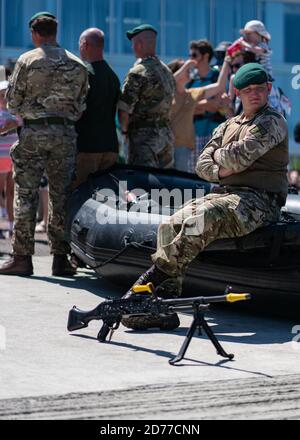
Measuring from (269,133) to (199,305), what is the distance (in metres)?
1.61

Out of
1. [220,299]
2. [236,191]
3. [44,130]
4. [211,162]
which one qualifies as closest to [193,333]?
[220,299]

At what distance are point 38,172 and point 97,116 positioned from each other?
792mm

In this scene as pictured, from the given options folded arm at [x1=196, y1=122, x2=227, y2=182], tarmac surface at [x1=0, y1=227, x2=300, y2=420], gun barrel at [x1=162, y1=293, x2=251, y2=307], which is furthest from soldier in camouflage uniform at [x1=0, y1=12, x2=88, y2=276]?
gun barrel at [x1=162, y1=293, x2=251, y2=307]

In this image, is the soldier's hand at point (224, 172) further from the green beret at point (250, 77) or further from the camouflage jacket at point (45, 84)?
the camouflage jacket at point (45, 84)

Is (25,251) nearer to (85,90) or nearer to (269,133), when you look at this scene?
(85,90)

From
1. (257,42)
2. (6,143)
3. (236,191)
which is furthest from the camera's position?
(6,143)

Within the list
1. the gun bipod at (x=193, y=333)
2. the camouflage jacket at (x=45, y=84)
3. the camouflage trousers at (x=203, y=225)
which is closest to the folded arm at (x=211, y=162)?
the camouflage trousers at (x=203, y=225)

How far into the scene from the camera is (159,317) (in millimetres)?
6941

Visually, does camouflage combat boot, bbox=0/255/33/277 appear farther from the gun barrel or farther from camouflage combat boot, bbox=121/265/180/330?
the gun barrel

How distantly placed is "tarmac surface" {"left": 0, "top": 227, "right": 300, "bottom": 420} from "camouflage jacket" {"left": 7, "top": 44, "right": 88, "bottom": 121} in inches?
70.6

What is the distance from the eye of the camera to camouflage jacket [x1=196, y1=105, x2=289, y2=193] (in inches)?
286

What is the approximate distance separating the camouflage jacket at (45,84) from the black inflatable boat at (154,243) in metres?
0.70

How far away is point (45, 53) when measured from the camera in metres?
9.11

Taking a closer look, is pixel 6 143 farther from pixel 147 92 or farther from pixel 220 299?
pixel 220 299
